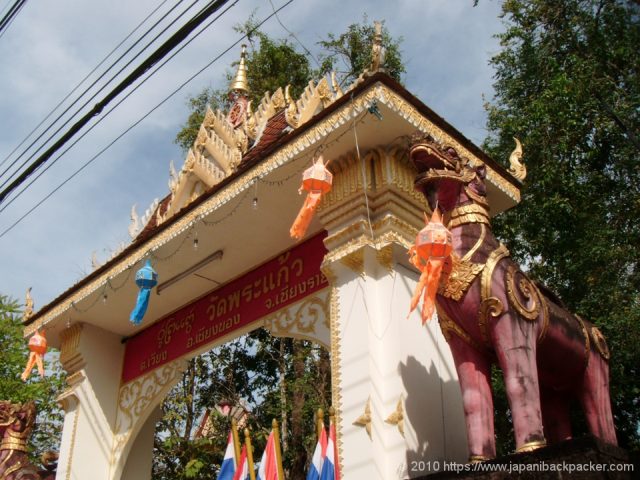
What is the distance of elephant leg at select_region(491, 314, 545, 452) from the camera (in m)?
3.94

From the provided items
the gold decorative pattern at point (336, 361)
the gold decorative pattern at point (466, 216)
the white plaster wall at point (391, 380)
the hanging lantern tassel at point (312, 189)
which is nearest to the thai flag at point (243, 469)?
the gold decorative pattern at point (336, 361)

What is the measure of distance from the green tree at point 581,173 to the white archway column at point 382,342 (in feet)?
10.2

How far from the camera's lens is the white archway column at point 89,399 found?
26.3 ft

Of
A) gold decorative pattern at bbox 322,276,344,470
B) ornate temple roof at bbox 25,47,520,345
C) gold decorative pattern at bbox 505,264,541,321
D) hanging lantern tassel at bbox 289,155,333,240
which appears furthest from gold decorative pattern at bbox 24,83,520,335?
gold decorative pattern at bbox 505,264,541,321

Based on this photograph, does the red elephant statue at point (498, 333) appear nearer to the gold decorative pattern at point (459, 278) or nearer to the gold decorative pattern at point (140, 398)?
the gold decorative pattern at point (459, 278)

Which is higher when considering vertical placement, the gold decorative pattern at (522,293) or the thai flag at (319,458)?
the gold decorative pattern at (522,293)

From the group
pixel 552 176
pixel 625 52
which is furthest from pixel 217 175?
pixel 625 52

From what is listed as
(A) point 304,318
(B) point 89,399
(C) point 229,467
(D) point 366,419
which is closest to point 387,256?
(D) point 366,419

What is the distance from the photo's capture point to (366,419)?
15.9ft

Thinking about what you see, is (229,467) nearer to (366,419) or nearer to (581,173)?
(366,419)

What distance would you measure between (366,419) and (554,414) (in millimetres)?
1260

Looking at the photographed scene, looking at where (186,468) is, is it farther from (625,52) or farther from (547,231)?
(625,52)

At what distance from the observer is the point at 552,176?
8.75 m

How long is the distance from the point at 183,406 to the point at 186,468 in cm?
222
